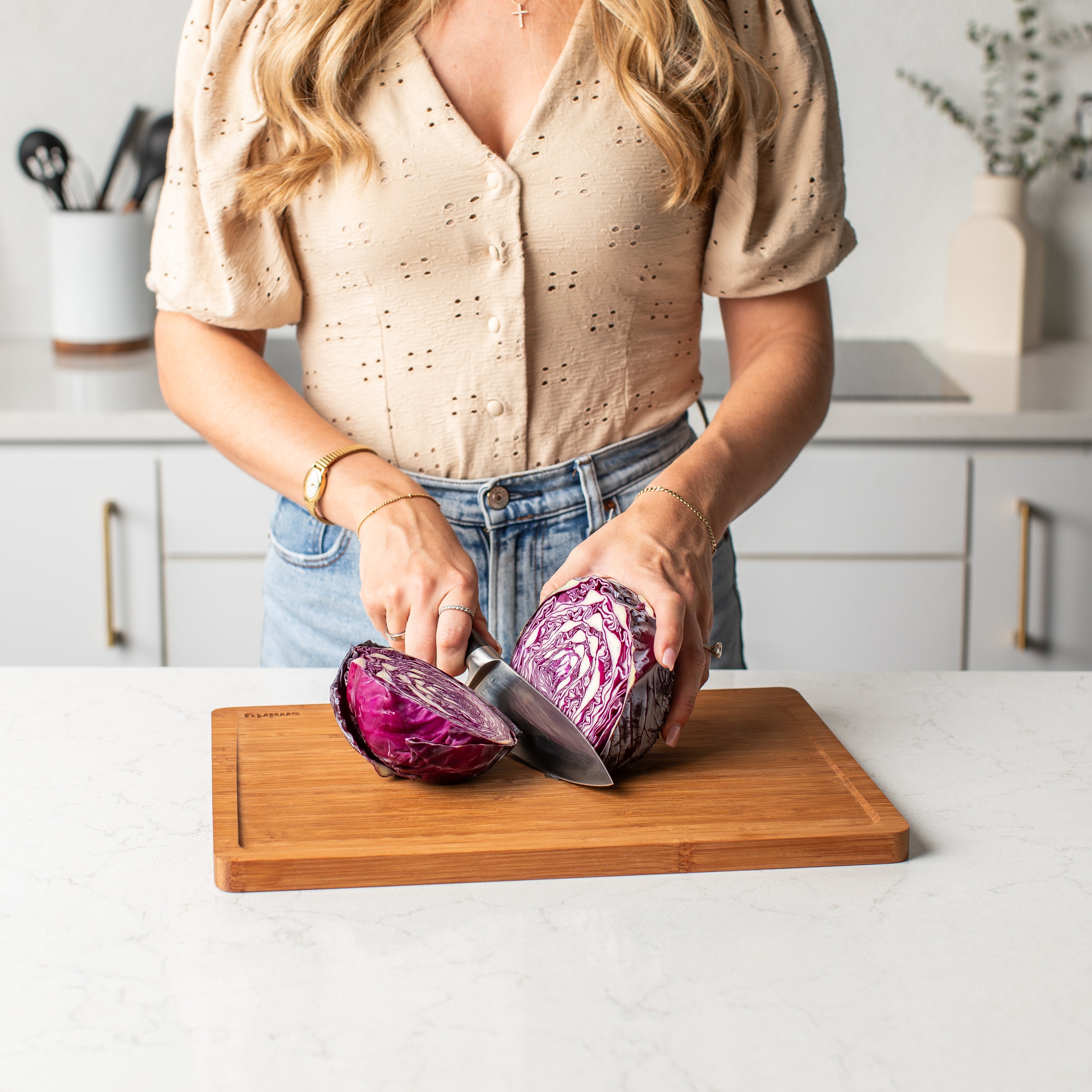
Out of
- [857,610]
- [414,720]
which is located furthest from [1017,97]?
[414,720]

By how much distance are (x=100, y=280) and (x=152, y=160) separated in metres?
0.24

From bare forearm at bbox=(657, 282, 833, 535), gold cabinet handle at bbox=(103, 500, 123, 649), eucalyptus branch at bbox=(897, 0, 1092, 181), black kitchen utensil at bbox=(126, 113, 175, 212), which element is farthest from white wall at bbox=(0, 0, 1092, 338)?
bare forearm at bbox=(657, 282, 833, 535)

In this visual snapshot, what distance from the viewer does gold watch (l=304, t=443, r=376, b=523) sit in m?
0.91

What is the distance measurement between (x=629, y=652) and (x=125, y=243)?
68.3 inches

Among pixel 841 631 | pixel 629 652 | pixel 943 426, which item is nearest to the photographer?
pixel 629 652

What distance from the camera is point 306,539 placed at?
103 centimetres

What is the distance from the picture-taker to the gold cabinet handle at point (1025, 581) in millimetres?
1779

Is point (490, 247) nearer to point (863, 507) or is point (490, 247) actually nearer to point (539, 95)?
point (539, 95)

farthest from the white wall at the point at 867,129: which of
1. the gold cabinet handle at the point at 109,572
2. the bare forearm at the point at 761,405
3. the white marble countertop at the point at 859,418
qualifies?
the bare forearm at the point at 761,405

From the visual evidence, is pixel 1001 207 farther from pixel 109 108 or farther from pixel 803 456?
pixel 109 108

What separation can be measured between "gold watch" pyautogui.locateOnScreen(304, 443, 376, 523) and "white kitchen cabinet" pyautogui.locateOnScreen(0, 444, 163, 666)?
0.95 meters

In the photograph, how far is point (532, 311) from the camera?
39.1 inches

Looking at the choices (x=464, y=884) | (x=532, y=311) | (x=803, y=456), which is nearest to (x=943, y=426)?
(x=803, y=456)

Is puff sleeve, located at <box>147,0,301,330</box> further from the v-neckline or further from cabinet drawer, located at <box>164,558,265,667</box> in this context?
cabinet drawer, located at <box>164,558,265,667</box>
